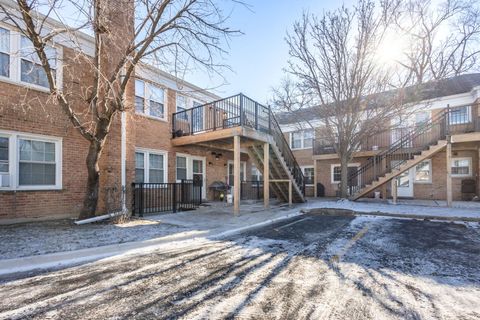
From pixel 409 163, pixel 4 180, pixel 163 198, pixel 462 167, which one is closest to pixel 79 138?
pixel 4 180

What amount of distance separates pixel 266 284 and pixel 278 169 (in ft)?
28.4

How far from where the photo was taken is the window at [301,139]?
2055cm

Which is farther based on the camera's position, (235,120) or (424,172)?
(424,172)

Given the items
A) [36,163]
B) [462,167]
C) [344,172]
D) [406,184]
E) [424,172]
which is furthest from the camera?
[406,184]

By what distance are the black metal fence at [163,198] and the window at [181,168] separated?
2.75 feet

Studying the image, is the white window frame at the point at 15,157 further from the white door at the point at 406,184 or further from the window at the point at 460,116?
the window at the point at 460,116

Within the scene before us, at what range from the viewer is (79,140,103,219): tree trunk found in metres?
7.46

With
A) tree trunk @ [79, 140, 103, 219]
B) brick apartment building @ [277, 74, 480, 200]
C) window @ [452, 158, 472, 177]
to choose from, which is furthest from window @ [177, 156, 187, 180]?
window @ [452, 158, 472, 177]

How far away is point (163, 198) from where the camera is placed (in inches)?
443

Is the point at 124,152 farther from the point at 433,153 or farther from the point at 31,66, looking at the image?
the point at 433,153

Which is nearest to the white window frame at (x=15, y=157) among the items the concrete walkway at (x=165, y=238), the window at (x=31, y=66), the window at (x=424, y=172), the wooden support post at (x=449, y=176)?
the window at (x=31, y=66)

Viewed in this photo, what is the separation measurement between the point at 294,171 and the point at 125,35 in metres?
9.01

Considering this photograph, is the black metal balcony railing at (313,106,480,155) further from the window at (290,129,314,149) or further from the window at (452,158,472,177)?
the window at (290,129,314,149)

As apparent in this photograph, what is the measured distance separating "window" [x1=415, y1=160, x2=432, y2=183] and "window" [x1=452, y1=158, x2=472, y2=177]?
1130mm
